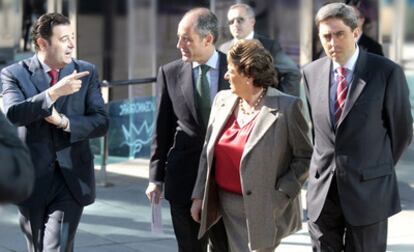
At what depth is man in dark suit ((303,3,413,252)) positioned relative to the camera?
17.0ft

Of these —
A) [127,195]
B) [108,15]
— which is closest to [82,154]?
[127,195]

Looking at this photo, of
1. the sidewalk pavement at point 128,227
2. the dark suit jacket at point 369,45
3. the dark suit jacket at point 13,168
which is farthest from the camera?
the dark suit jacket at point 369,45

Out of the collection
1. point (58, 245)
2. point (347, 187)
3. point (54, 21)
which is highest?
point (54, 21)

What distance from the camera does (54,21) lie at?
5.50 meters

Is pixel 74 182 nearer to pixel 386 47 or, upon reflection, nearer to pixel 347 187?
pixel 347 187

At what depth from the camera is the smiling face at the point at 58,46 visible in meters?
5.48

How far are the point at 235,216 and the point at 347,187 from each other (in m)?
0.60

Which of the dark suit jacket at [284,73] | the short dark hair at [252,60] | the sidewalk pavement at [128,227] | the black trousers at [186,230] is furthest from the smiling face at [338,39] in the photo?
the sidewalk pavement at [128,227]

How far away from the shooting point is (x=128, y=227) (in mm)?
8367

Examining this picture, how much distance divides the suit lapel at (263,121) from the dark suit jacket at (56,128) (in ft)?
3.21

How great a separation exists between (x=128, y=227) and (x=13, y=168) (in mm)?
5816

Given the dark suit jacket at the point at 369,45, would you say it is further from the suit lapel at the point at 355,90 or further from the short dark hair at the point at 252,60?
the short dark hair at the point at 252,60

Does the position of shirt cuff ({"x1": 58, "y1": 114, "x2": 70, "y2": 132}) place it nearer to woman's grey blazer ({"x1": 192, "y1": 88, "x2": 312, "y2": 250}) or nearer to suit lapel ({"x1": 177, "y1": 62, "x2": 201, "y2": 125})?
suit lapel ({"x1": 177, "y1": 62, "x2": 201, "y2": 125})

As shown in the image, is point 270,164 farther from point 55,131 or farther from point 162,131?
point 55,131
